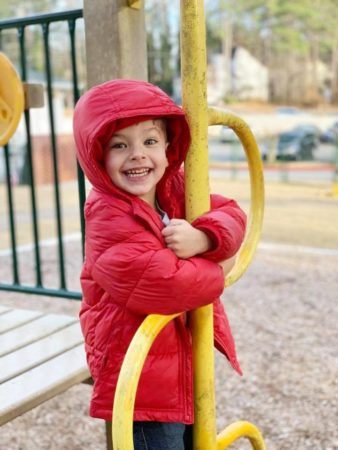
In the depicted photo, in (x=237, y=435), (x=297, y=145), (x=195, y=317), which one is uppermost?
(x=195, y=317)

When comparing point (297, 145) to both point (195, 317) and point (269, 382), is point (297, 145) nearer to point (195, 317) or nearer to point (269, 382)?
point (269, 382)

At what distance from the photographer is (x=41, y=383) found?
175 cm

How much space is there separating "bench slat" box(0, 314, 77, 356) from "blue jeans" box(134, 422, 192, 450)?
0.66 m

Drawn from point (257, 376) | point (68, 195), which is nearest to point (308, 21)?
point (68, 195)

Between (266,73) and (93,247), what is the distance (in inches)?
1688

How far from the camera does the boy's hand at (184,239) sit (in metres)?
1.33

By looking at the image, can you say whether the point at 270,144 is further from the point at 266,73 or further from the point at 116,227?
the point at 266,73

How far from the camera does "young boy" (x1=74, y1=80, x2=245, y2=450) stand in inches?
51.4

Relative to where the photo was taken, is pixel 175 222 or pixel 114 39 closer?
pixel 175 222

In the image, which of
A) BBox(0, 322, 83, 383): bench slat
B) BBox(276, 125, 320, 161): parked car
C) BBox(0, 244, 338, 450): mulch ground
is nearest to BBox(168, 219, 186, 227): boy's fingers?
BBox(0, 322, 83, 383): bench slat

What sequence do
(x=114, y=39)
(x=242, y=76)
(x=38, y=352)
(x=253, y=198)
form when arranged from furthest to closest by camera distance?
(x=242, y=76), (x=38, y=352), (x=114, y=39), (x=253, y=198)

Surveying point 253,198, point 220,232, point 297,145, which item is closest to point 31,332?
point 253,198

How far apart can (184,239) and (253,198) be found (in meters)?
0.45

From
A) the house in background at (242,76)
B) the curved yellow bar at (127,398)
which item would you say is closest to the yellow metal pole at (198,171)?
the curved yellow bar at (127,398)
